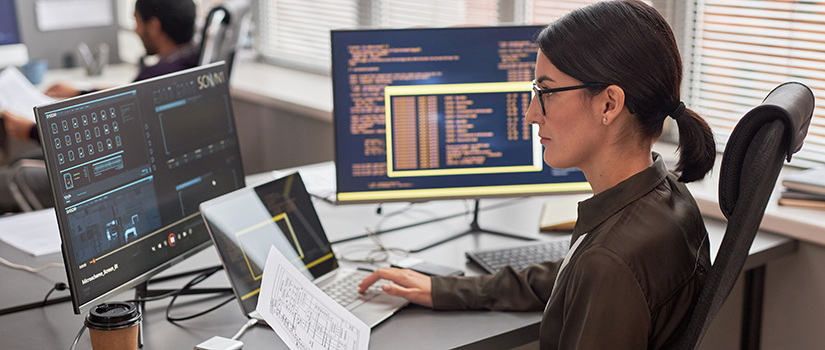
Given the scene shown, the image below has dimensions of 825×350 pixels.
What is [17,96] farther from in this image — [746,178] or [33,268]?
[746,178]

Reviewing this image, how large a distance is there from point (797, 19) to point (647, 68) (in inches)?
51.5

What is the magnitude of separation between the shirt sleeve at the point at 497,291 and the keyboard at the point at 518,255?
0.12 m

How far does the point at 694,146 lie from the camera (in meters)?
1.27

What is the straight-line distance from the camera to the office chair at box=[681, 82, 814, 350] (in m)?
1.01

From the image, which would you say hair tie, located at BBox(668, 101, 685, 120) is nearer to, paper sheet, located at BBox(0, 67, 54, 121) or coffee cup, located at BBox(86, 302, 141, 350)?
coffee cup, located at BBox(86, 302, 141, 350)

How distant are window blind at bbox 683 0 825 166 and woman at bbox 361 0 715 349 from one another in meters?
1.07

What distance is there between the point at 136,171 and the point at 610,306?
857 millimetres

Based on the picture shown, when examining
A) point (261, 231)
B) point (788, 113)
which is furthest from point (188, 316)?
point (788, 113)

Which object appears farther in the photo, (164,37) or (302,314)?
(164,37)

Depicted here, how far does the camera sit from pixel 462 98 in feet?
6.09

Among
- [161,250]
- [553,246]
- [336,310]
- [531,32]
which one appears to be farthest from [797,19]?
[161,250]

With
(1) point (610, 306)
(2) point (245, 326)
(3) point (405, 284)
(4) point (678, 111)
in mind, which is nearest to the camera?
(1) point (610, 306)

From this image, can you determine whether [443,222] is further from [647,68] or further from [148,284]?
[647,68]

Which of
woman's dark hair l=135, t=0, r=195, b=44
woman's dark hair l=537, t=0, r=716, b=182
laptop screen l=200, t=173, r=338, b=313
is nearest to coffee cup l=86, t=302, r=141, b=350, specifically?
laptop screen l=200, t=173, r=338, b=313
